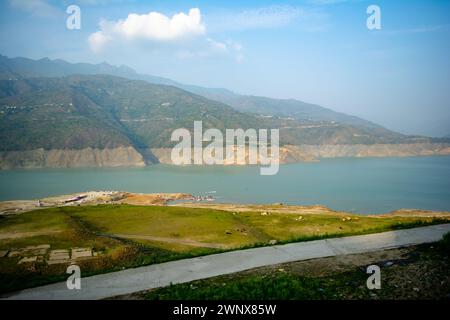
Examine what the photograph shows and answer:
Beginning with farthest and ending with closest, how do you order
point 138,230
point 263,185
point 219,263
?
point 263,185 < point 138,230 < point 219,263

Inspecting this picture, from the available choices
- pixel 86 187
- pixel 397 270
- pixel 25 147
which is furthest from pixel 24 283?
pixel 25 147

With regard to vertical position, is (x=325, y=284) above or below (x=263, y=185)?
above

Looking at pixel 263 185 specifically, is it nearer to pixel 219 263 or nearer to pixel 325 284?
pixel 219 263

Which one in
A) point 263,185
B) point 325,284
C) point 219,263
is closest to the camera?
point 325,284

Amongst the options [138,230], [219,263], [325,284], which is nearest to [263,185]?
[138,230]

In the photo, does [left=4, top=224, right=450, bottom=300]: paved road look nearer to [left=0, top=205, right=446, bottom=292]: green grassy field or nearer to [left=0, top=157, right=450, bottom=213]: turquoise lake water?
[left=0, top=205, right=446, bottom=292]: green grassy field

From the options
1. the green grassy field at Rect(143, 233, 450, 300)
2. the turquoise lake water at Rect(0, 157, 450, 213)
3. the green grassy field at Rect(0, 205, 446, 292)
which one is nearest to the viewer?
the green grassy field at Rect(143, 233, 450, 300)

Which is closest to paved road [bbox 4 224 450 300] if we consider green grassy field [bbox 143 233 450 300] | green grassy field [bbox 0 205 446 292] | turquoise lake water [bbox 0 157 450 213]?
green grassy field [bbox 143 233 450 300]
